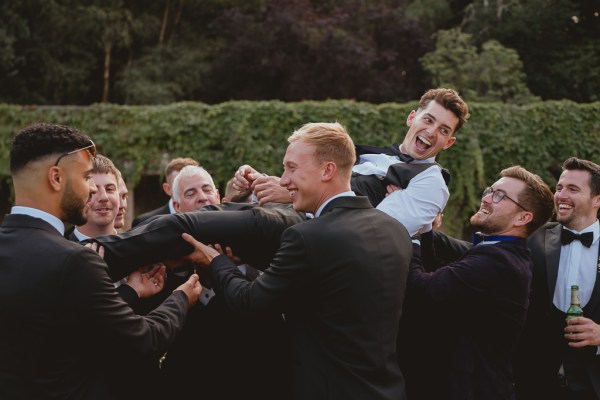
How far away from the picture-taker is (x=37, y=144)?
10.0 feet

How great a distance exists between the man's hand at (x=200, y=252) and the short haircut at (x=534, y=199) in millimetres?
1954

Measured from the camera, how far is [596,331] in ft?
14.1

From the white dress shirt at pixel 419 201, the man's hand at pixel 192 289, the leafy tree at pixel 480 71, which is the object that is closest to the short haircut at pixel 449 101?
the white dress shirt at pixel 419 201

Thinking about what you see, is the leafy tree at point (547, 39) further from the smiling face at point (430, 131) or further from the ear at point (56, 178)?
the ear at point (56, 178)

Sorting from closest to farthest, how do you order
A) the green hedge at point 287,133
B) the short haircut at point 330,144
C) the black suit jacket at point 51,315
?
the black suit jacket at point 51,315 < the short haircut at point 330,144 < the green hedge at point 287,133

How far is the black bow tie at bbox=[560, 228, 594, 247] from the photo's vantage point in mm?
4809

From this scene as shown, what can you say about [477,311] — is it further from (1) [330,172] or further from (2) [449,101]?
(2) [449,101]

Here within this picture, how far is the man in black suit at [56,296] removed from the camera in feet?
9.33

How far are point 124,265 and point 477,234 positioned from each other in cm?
217

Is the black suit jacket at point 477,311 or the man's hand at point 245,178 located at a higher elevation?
the man's hand at point 245,178

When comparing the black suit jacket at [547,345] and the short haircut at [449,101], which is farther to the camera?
the black suit jacket at [547,345]

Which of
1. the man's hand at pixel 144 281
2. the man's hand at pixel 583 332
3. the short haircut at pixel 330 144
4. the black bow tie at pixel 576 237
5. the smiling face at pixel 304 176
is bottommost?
the man's hand at pixel 583 332

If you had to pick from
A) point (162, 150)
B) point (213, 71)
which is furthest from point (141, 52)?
point (162, 150)

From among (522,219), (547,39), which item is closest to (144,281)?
(522,219)
